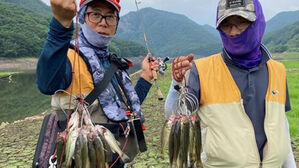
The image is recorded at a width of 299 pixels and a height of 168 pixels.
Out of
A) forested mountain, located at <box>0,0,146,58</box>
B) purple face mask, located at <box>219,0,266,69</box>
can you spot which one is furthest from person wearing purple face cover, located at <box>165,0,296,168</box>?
forested mountain, located at <box>0,0,146,58</box>

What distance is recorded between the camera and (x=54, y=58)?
7.13 ft

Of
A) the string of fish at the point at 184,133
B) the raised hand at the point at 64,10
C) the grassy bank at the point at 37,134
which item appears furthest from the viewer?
the grassy bank at the point at 37,134

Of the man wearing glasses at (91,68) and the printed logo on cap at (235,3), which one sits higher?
the printed logo on cap at (235,3)

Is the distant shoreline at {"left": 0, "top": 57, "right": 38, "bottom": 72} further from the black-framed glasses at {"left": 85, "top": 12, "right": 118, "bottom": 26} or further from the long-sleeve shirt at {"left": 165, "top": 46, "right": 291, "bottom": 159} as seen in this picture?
the long-sleeve shirt at {"left": 165, "top": 46, "right": 291, "bottom": 159}

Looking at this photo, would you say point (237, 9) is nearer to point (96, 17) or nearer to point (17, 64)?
point (96, 17)

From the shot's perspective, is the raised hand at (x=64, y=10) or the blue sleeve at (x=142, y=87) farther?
the blue sleeve at (x=142, y=87)

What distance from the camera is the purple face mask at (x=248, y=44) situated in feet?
9.27

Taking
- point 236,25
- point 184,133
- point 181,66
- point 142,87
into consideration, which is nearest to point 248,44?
point 236,25

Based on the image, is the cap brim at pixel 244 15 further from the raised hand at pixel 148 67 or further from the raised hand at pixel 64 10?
the raised hand at pixel 64 10

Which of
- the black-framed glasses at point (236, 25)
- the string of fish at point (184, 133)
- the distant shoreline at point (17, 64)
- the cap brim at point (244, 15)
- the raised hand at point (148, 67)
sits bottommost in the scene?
the distant shoreline at point (17, 64)

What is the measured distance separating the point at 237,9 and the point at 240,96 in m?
0.79

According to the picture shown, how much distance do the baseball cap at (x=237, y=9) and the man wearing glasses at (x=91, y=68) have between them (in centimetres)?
96

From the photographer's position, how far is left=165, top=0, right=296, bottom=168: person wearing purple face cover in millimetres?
2727

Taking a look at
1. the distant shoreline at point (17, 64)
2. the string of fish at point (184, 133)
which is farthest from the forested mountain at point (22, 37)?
the string of fish at point (184, 133)
